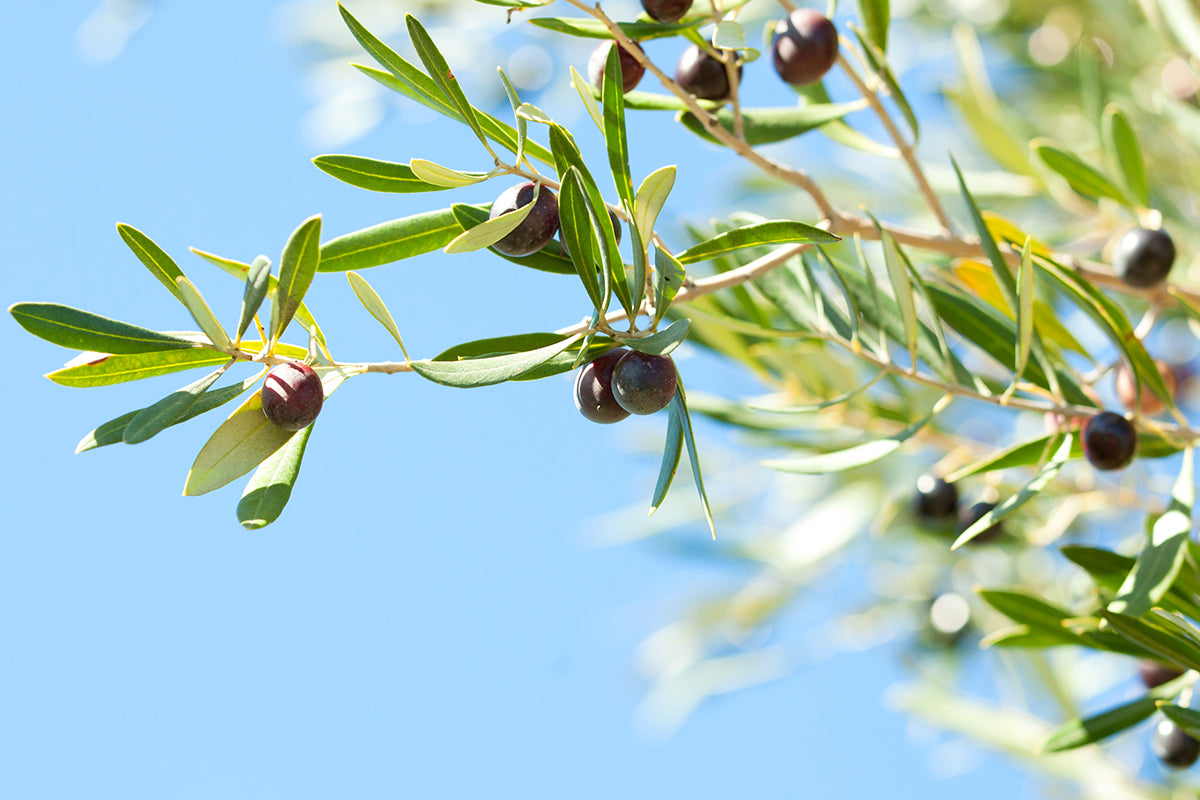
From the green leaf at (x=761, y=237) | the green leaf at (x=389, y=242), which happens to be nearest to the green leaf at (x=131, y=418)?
the green leaf at (x=389, y=242)

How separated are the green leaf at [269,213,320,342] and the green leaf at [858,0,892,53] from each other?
2.49ft

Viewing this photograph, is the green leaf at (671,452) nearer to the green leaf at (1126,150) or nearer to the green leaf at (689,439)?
the green leaf at (689,439)

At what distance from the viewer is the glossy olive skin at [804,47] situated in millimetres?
1141

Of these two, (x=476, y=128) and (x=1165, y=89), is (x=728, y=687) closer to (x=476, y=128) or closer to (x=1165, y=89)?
(x=1165, y=89)

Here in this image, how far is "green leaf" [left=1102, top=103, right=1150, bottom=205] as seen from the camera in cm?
142

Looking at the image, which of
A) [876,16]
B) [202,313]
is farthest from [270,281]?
[876,16]

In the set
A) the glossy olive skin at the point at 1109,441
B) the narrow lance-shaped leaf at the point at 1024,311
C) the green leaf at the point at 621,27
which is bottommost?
the glossy olive skin at the point at 1109,441

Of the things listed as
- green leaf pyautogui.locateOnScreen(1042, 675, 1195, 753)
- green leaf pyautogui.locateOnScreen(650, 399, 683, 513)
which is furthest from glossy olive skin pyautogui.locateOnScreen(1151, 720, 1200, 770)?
green leaf pyautogui.locateOnScreen(650, 399, 683, 513)

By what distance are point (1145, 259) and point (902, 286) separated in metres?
0.51

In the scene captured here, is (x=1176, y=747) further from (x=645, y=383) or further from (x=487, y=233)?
(x=487, y=233)

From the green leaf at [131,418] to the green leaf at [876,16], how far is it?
2.73 ft

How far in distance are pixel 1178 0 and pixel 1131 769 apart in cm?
157

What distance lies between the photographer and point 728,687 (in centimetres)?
262

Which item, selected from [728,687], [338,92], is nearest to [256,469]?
[728,687]
